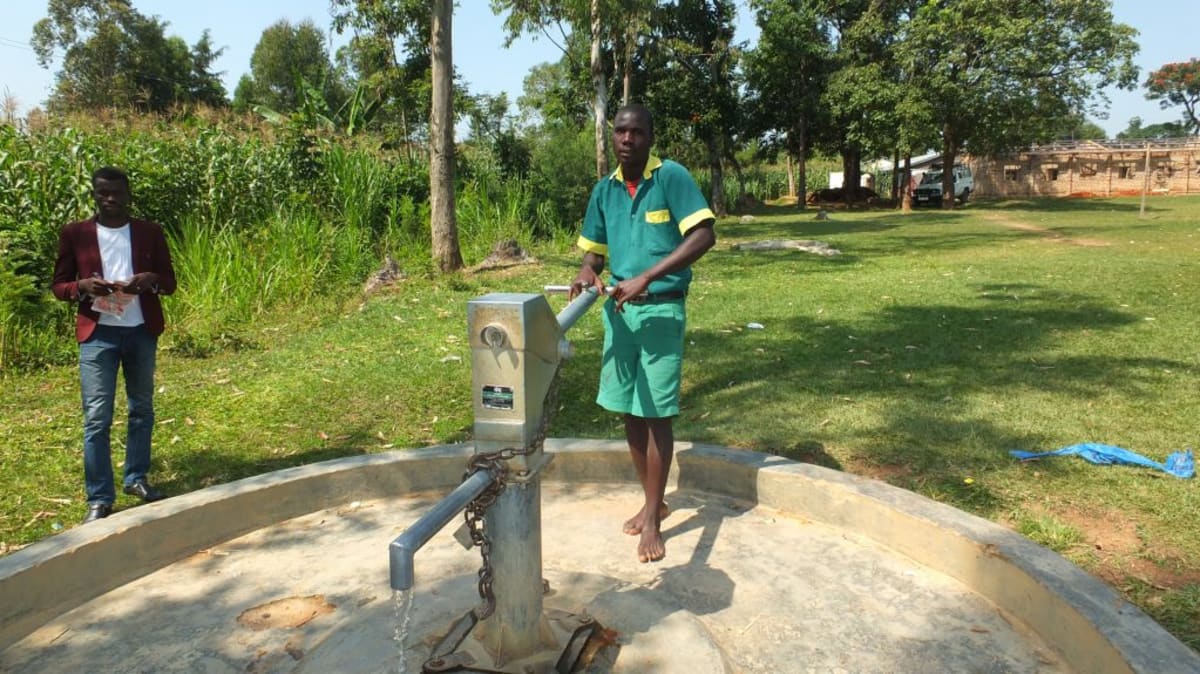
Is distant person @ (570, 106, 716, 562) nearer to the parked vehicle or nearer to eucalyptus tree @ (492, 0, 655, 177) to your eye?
eucalyptus tree @ (492, 0, 655, 177)

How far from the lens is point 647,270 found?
2.73 m

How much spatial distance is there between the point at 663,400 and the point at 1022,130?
2717 cm

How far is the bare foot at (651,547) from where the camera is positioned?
2.99 metres

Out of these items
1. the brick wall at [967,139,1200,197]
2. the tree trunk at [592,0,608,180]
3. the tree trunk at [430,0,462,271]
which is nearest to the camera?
the tree trunk at [430,0,462,271]

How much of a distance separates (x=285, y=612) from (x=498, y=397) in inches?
52.9

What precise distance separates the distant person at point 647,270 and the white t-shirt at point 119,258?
6.61ft

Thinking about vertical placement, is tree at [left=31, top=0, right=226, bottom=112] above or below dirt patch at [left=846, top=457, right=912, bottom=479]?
above

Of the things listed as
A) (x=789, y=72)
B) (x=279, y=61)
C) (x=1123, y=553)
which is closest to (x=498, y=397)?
(x=1123, y=553)

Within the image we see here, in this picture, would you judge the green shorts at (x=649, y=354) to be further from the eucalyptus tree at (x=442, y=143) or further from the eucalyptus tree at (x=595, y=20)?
the eucalyptus tree at (x=595, y=20)

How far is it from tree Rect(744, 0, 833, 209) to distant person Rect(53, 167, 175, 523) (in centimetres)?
Answer: 2508

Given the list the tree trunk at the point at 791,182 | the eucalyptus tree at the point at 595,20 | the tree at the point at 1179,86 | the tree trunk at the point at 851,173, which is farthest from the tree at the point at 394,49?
the tree at the point at 1179,86

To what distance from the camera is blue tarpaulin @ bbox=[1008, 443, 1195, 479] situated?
340 cm

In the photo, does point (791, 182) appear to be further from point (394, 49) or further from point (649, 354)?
point (649, 354)

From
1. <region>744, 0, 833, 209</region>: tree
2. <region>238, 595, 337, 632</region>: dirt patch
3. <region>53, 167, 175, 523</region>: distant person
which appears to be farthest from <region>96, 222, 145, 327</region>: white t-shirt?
<region>744, 0, 833, 209</region>: tree
